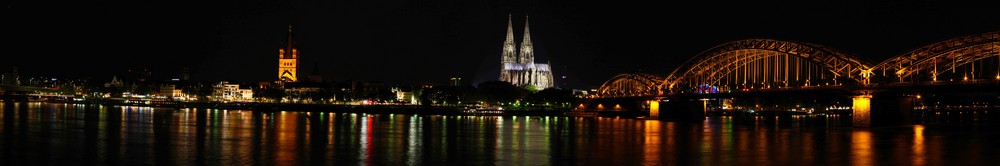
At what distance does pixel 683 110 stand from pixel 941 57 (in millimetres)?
32015

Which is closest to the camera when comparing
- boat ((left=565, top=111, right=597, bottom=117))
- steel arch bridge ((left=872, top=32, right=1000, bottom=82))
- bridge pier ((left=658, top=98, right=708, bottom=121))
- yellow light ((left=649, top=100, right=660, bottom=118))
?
steel arch bridge ((left=872, top=32, right=1000, bottom=82))

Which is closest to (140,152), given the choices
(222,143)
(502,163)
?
(222,143)

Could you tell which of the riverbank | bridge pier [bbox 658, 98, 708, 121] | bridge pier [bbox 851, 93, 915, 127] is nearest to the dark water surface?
bridge pier [bbox 851, 93, 915, 127]

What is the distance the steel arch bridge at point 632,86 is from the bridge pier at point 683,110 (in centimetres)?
420

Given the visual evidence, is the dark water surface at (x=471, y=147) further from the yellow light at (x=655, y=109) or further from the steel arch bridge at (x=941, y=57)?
the yellow light at (x=655, y=109)

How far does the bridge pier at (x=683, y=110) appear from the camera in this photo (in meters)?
93.9

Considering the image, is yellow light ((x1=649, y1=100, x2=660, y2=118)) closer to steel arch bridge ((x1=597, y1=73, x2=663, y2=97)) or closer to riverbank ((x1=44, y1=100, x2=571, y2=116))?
steel arch bridge ((x1=597, y1=73, x2=663, y2=97))

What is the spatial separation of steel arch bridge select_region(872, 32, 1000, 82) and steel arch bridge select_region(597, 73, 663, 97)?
35876 mm

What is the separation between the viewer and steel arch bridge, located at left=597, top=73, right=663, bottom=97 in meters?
109

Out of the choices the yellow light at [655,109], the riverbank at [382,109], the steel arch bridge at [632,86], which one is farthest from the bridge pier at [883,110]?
the riverbank at [382,109]

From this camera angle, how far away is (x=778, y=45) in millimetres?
79875

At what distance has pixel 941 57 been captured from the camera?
6450 cm

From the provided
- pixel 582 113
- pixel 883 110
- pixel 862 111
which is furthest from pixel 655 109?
pixel 883 110

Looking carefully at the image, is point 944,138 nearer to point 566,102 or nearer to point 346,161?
point 346,161
